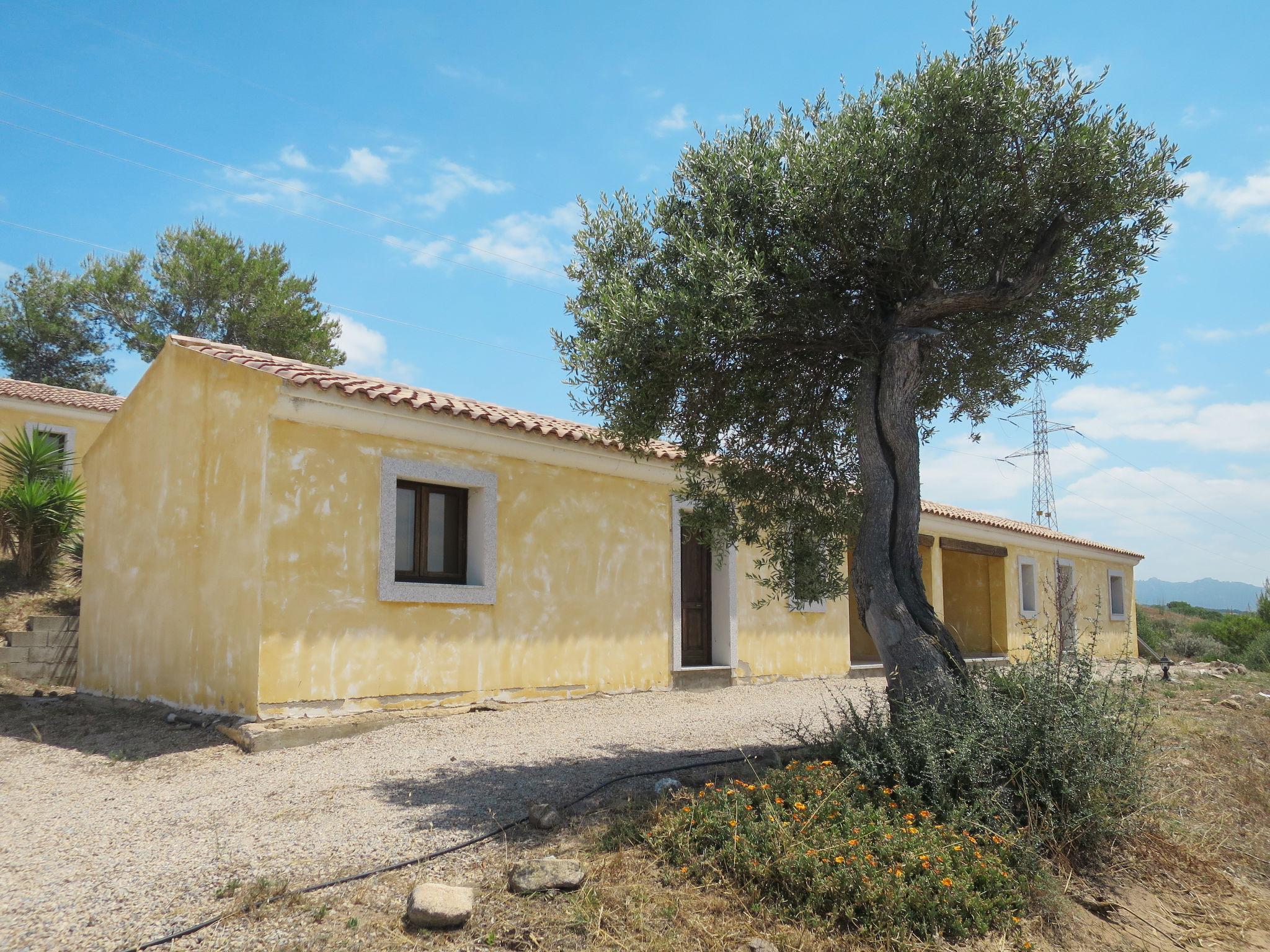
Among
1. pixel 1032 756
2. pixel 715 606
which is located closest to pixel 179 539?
pixel 715 606

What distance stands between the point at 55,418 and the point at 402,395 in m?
14.1

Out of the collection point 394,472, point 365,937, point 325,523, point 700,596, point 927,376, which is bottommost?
point 365,937

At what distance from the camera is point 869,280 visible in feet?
21.7

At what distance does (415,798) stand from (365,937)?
1.92 meters

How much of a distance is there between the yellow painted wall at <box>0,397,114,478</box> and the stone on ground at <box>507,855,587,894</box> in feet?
55.2

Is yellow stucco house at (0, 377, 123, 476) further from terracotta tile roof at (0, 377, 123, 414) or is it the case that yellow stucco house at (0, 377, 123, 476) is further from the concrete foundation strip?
the concrete foundation strip

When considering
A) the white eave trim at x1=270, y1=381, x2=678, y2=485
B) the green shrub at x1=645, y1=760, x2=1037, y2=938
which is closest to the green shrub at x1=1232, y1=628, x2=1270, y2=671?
the white eave trim at x1=270, y1=381, x2=678, y2=485

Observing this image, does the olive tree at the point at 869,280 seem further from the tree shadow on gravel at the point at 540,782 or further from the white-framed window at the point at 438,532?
the white-framed window at the point at 438,532

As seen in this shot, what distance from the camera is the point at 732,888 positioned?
4332mm

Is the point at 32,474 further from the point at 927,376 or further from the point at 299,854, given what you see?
the point at 927,376

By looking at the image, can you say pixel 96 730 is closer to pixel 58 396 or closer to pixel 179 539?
pixel 179 539

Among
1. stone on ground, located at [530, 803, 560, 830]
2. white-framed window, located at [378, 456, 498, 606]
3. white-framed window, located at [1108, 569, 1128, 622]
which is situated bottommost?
stone on ground, located at [530, 803, 560, 830]

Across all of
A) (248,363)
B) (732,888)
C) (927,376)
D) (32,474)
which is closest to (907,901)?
(732,888)

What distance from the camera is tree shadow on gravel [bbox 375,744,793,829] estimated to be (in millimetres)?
5453
